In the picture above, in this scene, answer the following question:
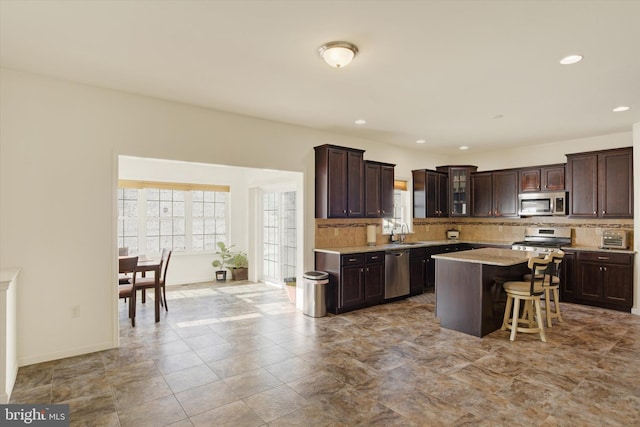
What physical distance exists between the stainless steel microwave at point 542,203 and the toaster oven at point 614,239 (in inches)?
27.4

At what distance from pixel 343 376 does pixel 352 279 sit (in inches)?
86.5

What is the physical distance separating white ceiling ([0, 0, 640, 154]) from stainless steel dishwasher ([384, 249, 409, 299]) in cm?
230

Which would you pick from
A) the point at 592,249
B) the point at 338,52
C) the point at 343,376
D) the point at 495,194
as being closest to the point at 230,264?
the point at 343,376

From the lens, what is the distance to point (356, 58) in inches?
122

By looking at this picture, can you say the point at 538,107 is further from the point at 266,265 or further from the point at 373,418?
the point at 266,265

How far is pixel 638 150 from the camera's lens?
5.16m

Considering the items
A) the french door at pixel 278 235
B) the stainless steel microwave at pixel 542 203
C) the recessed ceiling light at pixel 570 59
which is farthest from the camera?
the french door at pixel 278 235

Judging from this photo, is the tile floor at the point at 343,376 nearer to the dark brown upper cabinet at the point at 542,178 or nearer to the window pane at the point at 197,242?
the dark brown upper cabinet at the point at 542,178

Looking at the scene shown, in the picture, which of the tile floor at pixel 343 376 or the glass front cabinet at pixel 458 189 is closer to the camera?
the tile floor at pixel 343 376

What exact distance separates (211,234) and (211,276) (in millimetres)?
903

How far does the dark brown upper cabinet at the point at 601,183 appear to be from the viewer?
5417 millimetres

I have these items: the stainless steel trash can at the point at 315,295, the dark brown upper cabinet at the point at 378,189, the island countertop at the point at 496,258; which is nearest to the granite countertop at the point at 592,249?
the island countertop at the point at 496,258

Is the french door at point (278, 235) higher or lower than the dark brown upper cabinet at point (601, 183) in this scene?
lower

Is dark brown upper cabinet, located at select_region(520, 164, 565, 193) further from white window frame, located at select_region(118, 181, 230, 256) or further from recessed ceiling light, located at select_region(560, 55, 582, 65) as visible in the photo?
white window frame, located at select_region(118, 181, 230, 256)
